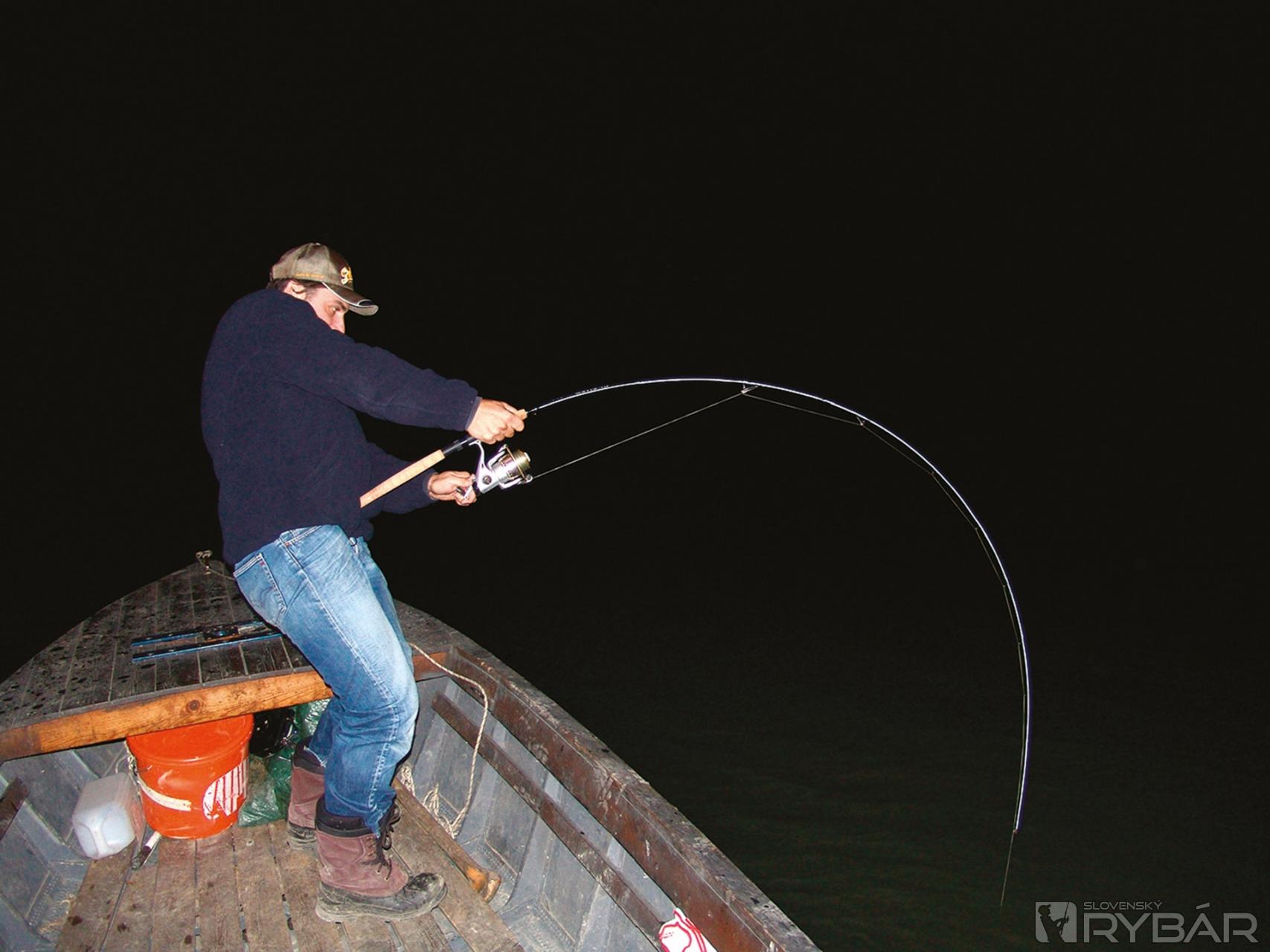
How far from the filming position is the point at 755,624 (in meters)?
10.2

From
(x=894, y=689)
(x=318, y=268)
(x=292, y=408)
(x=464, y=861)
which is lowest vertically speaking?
(x=894, y=689)

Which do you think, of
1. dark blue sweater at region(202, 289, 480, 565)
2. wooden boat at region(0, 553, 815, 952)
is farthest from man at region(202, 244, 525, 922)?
wooden boat at region(0, 553, 815, 952)

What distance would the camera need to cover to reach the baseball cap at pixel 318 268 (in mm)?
2805

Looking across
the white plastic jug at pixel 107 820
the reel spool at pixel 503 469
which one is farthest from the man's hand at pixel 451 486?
the white plastic jug at pixel 107 820

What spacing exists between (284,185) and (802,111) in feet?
117

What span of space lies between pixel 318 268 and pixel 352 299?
141mm

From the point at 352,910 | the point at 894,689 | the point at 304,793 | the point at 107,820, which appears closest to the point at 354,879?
the point at 352,910

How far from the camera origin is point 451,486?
3.48 meters

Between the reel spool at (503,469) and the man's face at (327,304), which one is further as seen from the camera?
the reel spool at (503,469)

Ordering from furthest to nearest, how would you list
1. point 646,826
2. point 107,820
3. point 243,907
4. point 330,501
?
1. point 107,820
2. point 243,907
3. point 646,826
4. point 330,501

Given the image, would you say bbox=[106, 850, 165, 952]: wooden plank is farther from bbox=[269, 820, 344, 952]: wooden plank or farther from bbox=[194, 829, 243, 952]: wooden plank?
bbox=[269, 820, 344, 952]: wooden plank

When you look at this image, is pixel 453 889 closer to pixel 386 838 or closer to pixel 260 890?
pixel 386 838

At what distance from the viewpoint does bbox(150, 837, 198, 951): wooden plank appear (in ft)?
9.35

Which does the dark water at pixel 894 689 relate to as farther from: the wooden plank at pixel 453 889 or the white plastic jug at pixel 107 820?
the white plastic jug at pixel 107 820
